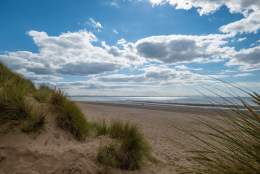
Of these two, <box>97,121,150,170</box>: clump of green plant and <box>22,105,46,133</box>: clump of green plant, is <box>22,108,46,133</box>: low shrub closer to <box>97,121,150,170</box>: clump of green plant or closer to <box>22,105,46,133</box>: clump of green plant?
<box>22,105,46,133</box>: clump of green plant

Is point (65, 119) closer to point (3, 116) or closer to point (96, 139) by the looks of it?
point (96, 139)

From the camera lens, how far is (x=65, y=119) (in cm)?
555

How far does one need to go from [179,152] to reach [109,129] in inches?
103

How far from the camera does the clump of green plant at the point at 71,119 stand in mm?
5492

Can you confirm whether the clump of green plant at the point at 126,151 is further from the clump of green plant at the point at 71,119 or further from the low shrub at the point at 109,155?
the clump of green plant at the point at 71,119

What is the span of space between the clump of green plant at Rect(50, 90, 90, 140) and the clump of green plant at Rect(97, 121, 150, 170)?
79cm

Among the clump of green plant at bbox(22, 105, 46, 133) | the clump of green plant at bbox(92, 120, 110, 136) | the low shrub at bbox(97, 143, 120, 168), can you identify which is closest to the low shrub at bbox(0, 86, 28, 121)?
the clump of green plant at bbox(22, 105, 46, 133)

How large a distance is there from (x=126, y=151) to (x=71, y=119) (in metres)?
1.42

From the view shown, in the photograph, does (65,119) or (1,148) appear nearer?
(1,148)

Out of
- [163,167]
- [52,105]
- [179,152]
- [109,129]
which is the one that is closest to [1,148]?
[52,105]

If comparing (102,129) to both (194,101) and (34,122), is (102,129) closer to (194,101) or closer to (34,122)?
(34,122)

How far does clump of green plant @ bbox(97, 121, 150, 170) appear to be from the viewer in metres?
4.79

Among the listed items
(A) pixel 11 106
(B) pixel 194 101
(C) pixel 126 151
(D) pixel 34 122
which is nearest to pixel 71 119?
(D) pixel 34 122

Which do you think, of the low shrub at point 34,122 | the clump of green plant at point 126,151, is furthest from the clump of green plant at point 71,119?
the clump of green plant at point 126,151
